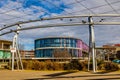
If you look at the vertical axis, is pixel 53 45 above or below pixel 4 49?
above

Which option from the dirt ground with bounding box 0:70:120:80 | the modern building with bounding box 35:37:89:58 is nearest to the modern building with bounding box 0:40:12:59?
the modern building with bounding box 35:37:89:58

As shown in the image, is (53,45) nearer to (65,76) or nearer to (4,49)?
(4,49)

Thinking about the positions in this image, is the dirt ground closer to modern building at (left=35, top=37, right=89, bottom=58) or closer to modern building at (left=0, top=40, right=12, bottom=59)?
modern building at (left=0, top=40, right=12, bottom=59)

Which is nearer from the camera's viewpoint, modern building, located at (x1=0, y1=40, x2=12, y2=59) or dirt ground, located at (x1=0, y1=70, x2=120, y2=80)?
dirt ground, located at (x1=0, y1=70, x2=120, y2=80)

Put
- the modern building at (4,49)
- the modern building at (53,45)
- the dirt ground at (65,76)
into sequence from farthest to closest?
the modern building at (53,45), the modern building at (4,49), the dirt ground at (65,76)

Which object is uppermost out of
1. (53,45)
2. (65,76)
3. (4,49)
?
(53,45)

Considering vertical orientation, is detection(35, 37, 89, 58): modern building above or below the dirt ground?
above

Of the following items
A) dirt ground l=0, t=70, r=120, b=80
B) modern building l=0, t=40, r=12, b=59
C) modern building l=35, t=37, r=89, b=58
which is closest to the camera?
dirt ground l=0, t=70, r=120, b=80

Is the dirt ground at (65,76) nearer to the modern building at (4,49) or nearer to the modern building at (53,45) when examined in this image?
the modern building at (4,49)

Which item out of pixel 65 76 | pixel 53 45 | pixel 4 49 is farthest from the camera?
pixel 53 45

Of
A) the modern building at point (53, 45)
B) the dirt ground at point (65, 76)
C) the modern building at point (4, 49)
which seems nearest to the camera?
the dirt ground at point (65, 76)

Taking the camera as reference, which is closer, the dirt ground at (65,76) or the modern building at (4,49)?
the dirt ground at (65,76)

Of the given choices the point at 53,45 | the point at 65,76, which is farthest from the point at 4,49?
the point at 65,76

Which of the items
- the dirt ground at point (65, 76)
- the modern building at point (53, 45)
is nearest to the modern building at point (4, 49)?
the modern building at point (53, 45)
